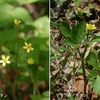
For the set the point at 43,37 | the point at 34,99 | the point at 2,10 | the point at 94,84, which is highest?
the point at 2,10

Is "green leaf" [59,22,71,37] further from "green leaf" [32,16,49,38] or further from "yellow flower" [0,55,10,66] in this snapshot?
"green leaf" [32,16,49,38]

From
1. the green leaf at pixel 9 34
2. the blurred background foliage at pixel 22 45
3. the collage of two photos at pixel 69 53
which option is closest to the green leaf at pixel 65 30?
the collage of two photos at pixel 69 53

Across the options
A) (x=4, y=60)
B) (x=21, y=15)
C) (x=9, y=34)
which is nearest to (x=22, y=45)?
(x=9, y=34)

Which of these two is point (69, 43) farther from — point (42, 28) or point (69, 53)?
point (42, 28)

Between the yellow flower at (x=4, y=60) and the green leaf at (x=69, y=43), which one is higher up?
the green leaf at (x=69, y=43)

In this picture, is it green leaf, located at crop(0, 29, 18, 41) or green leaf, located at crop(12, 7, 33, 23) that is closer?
green leaf, located at crop(0, 29, 18, 41)

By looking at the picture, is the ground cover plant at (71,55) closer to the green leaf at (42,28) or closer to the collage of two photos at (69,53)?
the collage of two photos at (69,53)

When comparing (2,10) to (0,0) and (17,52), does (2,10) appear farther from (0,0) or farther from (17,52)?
(17,52)

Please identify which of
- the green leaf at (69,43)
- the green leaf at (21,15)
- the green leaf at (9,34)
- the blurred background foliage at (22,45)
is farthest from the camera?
the green leaf at (21,15)

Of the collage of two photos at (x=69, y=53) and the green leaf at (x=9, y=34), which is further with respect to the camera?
the green leaf at (x=9, y=34)

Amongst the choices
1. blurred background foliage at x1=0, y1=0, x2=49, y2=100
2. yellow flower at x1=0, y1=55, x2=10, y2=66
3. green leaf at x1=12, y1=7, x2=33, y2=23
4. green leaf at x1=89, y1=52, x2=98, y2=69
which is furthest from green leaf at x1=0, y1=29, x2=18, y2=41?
green leaf at x1=89, y1=52, x2=98, y2=69

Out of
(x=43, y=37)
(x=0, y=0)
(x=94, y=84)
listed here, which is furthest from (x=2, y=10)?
(x=94, y=84)
